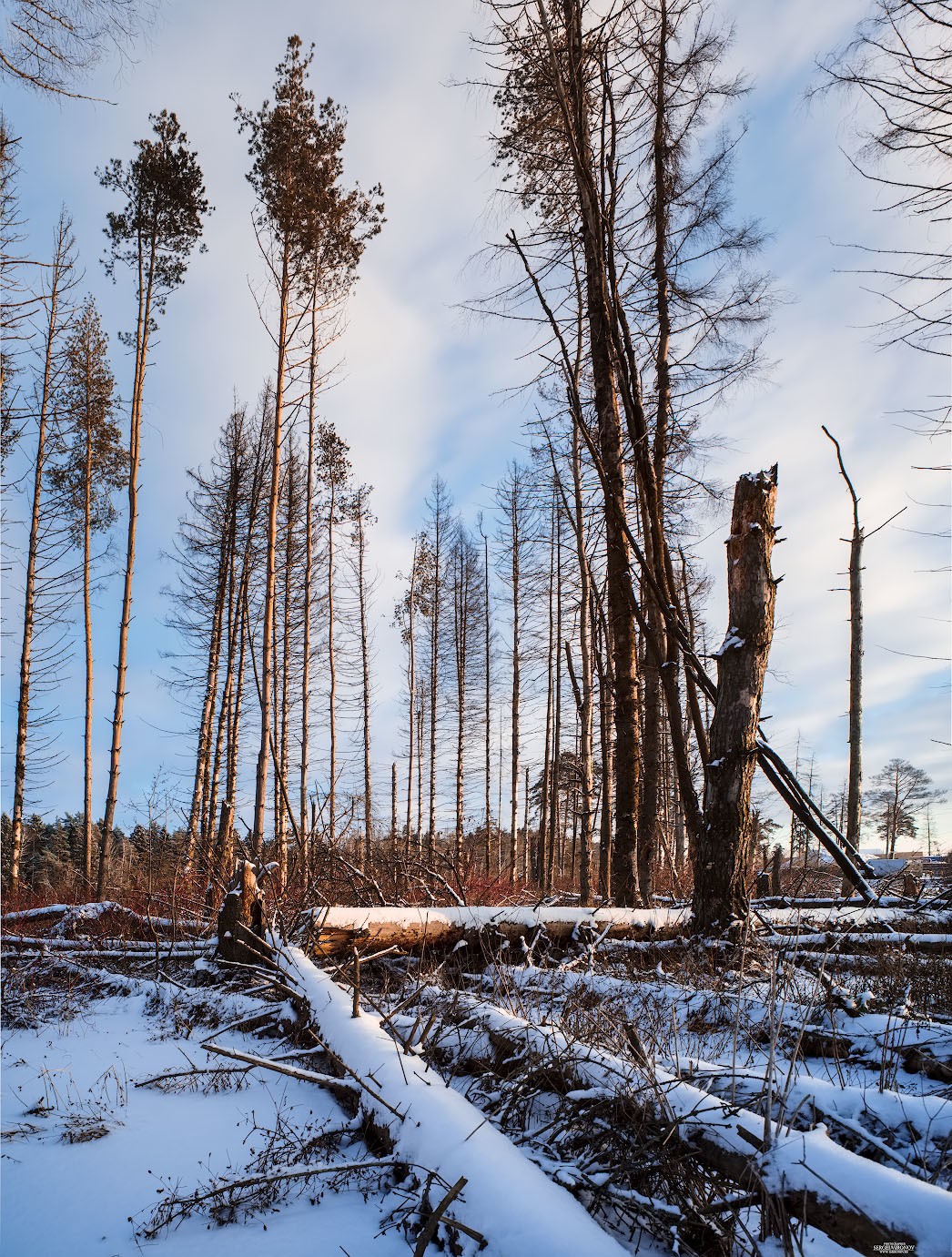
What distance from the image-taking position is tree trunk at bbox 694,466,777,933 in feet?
14.3

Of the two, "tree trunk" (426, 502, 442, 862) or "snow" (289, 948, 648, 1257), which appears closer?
"snow" (289, 948, 648, 1257)

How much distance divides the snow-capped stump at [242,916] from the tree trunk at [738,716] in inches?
129

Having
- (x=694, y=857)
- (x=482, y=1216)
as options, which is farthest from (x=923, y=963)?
(x=482, y=1216)

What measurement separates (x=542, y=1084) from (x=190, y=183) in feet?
53.8

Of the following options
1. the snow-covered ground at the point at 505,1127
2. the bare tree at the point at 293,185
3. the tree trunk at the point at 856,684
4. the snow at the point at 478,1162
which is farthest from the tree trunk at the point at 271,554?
the tree trunk at the point at 856,684

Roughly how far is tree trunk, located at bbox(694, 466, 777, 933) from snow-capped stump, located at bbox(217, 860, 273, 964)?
10.8 feet

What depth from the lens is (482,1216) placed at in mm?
1543

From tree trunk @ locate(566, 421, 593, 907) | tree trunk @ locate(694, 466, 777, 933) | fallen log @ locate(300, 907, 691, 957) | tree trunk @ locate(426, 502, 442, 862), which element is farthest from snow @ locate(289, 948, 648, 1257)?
tree trunk @ locate(426, 502, 442, 862)

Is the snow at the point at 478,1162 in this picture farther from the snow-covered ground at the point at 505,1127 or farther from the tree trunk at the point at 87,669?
the tree trunk at the point at 87,669

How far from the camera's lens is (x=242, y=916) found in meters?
5.09

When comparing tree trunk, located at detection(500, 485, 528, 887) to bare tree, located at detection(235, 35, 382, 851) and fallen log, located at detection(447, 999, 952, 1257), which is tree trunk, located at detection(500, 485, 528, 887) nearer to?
bare tree, located at detection(235, 35, 382, 851)

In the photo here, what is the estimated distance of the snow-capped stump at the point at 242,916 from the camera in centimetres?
500

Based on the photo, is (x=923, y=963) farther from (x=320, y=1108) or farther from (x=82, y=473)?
(x=82, y=473)

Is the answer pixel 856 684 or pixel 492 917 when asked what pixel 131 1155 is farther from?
pixel 856 684
